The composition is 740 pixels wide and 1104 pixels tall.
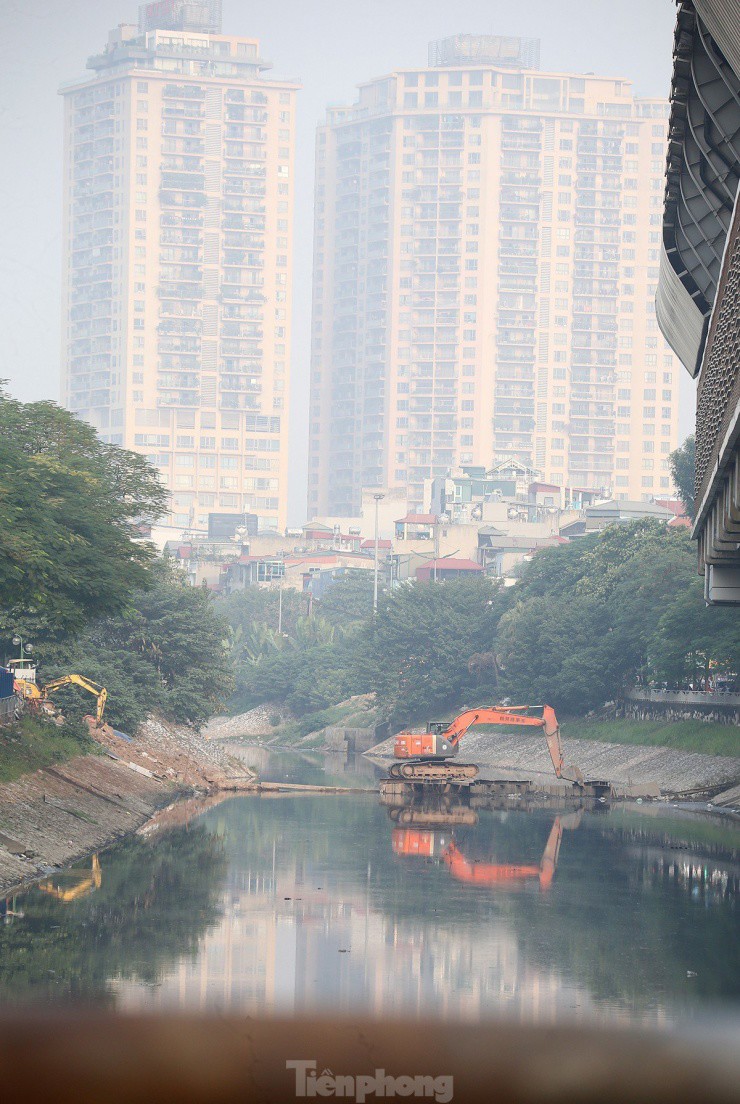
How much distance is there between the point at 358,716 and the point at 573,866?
82.3 m

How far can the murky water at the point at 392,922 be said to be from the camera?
92.0 ft

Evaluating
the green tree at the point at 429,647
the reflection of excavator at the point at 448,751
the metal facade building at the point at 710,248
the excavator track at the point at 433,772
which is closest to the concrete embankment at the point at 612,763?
the reflection of excavator at the point at 448,751

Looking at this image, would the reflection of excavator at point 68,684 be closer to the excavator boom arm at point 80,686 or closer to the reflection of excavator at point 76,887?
the excavator boom arm at point 80,686

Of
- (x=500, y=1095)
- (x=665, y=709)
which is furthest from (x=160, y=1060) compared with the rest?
(x=665, y=709)

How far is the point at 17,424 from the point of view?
55906 millimetres

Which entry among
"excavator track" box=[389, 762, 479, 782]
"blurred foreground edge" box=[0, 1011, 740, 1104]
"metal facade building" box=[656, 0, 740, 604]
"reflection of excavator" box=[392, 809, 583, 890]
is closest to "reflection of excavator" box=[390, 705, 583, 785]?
"excavator track" box=[389, 762, 479, 782]

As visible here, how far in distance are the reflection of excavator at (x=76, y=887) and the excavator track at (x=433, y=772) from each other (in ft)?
107

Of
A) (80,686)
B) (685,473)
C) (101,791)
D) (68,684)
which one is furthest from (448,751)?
(685,473)

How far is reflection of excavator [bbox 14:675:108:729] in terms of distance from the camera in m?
64.2

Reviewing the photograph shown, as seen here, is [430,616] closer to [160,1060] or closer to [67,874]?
[67,874]

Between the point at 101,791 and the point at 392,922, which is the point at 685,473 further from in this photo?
the point at 392,922

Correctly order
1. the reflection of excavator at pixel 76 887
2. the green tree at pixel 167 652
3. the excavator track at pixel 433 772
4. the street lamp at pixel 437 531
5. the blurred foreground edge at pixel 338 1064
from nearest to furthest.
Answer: the blurred foreground edge at pixel 338 1064 < the reflection of excavator at pixel 76 887 < the excavator track at pixel 433 772 < the green tree at pixel 167 652 < the street lamp at pixel 437 531

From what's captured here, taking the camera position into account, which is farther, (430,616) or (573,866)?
(430,616)

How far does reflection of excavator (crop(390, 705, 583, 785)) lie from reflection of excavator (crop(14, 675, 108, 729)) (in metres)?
14.3
